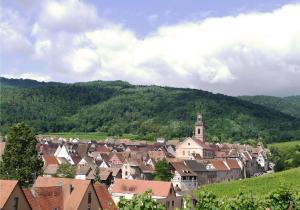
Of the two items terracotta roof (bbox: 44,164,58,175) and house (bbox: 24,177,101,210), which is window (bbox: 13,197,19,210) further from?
terracotta roof (bbox: 44,164,58,175)

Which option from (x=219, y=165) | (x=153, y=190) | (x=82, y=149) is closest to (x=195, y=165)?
(x=219, y=165)

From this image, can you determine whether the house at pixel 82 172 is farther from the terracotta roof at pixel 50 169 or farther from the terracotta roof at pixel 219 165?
the terracotta roof at pixel 219 165

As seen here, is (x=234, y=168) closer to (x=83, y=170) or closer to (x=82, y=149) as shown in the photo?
(x=82, y=149)

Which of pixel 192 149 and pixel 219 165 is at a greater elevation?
pixel 192 149

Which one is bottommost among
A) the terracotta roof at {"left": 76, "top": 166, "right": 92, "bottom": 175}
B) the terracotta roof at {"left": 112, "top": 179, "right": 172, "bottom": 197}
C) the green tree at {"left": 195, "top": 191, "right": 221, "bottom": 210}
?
the terracotta roof at {"left": 112, "top": 179, "right": 172, "bottom": 197}

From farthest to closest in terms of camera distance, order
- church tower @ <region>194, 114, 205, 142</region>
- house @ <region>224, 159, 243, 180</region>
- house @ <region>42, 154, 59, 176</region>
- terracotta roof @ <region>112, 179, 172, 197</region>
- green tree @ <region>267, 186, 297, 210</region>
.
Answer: church tower @ <region>194, 114, 205, 142</region> → house @ <region>224, 159, 243, 180</region> → house @ <region>42, 154, 59, 176</region> → terracotta roof @ <region>112, 179, 172, 197</region> → green tree @ <region>267, 186, 297, 210</region>

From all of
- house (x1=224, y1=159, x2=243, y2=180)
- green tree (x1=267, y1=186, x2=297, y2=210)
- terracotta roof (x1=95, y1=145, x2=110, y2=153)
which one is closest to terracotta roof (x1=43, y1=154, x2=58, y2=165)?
terracotta roof (x1=95, y1=145, x2=110, y2=153)

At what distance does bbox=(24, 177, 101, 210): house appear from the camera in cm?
4338

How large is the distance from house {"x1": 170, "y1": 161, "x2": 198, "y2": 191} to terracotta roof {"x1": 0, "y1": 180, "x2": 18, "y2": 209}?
60.8m

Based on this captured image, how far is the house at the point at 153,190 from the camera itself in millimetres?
60188

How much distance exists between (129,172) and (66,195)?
5274 centimetres

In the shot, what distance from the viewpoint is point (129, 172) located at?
3858 inches

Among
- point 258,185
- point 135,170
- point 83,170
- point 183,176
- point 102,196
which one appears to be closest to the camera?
point 102,196

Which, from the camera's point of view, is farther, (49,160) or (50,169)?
(49,160)
